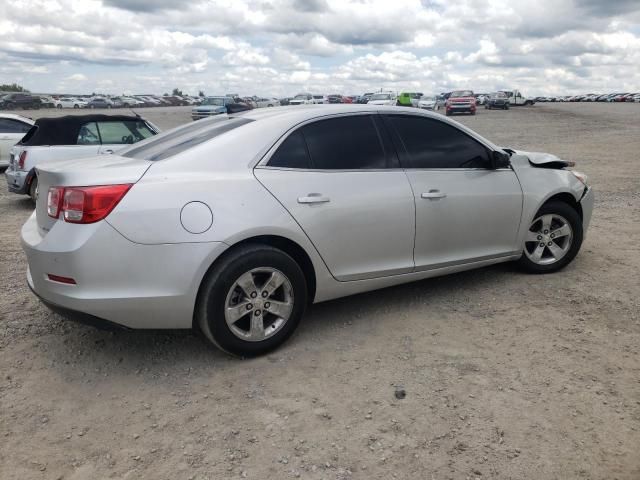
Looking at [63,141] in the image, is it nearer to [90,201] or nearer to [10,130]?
[10,130]

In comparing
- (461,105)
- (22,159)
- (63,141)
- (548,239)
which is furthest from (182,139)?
(461,105)

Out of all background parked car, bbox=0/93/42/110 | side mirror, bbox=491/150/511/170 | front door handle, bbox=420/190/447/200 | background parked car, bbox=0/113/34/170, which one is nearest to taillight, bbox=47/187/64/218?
front door handle, bbox=420/190/447/200

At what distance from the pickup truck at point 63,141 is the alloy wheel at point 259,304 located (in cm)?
581

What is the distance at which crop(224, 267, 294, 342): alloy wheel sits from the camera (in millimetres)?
3441

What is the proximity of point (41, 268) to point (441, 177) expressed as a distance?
9.32 ft

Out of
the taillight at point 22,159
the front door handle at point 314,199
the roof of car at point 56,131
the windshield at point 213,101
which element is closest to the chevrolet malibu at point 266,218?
the front door handle at point 314,199

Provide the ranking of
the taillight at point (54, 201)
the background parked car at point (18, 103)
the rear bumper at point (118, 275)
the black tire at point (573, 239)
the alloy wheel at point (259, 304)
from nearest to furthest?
the rear bumper at point (118, 275) → the taillight at point (54, 201) → the alloy wheel at point (259, 304) → the black tire at point (573, 239) → the background parked car at point (18, 103)

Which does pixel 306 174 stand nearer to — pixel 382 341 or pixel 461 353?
pixel 382 341

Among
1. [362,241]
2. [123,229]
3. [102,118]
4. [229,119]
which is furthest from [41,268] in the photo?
[102,118]

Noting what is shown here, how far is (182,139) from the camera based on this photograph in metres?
3.91

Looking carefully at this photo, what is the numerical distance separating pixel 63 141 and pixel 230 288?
643cm

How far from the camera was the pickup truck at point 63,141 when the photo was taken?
847 cm

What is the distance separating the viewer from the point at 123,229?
123 inches

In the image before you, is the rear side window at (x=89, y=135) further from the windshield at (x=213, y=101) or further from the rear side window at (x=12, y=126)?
the windshield at (x=213, y=101)
